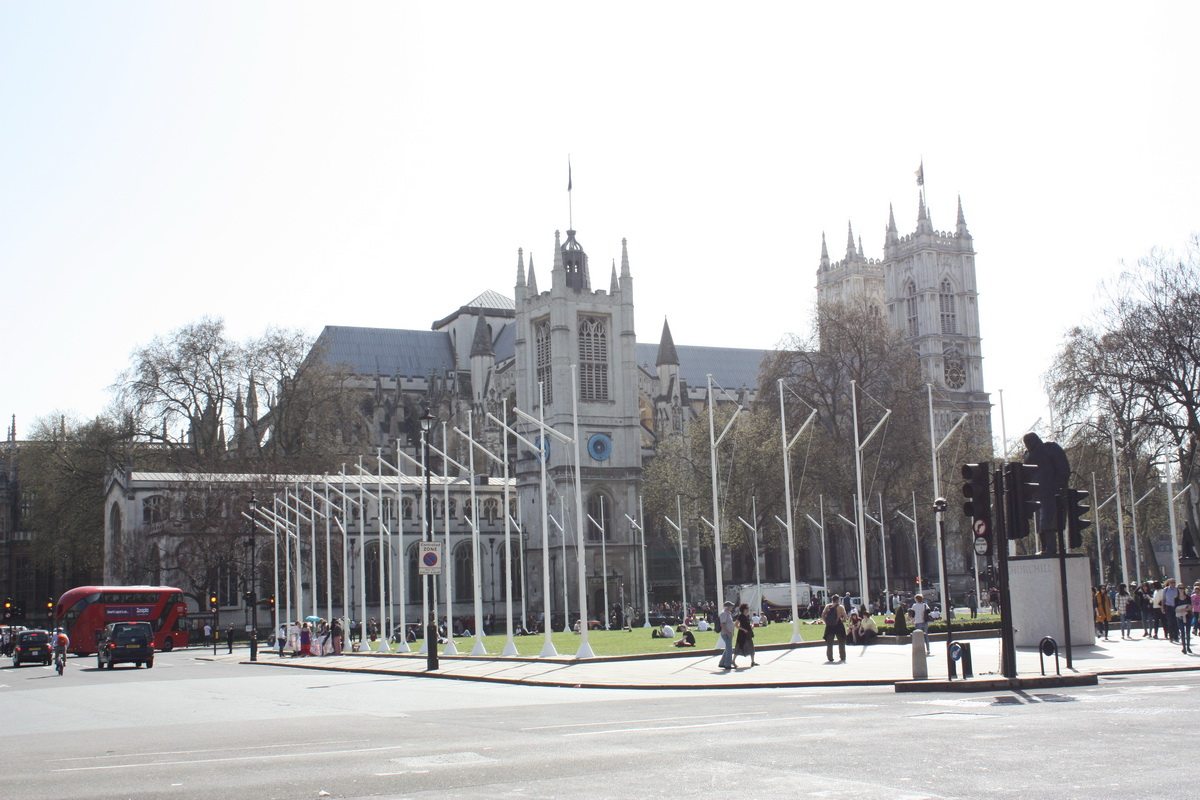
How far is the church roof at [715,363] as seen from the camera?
11881cm

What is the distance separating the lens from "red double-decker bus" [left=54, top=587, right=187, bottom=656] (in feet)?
205

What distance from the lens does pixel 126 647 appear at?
46750 mm

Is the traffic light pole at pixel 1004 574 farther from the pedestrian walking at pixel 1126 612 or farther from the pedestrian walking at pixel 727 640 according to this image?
the pedestrian walking at pixel 1126 612

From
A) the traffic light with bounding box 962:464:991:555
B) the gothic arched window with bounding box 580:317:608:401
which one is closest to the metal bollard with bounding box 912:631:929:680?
the traffic light with bounding box 962:464:991:555

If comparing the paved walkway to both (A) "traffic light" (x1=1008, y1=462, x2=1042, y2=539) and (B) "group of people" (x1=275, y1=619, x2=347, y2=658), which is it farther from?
(B) "group of people" (x1=275, y1=619, x2=347, y2=658)

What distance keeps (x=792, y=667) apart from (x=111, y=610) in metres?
44.0

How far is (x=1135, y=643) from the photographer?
3228cm

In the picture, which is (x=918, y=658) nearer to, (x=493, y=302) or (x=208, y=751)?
(x=208, y=751)

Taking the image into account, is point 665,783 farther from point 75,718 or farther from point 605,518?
point 605,518

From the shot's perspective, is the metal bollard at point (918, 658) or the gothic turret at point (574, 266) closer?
the metal bollard at point (918, 658)

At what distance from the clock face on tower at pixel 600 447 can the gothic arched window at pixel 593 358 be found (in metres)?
2.88

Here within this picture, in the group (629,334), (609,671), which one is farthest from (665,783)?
(629,334)

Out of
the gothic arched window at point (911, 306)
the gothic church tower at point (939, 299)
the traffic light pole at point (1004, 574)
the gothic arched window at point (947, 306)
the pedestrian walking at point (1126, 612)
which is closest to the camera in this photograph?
the traffic light pole at point (1004, 574)

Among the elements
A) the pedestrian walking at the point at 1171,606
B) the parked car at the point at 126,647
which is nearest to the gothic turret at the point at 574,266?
the parked car at the point at 126,647
